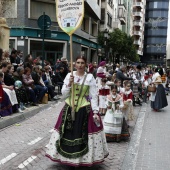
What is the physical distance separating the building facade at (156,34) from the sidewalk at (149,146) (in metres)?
86.9

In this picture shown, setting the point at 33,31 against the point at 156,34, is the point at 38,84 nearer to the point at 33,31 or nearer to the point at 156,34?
the point at 33,31

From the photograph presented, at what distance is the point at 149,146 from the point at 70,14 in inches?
138

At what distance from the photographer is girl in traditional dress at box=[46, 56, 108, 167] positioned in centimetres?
499

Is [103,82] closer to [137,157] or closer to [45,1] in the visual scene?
[137,157]

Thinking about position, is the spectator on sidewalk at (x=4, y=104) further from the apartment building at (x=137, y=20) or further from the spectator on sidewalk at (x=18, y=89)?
the apartment building at (x=137, y=20)

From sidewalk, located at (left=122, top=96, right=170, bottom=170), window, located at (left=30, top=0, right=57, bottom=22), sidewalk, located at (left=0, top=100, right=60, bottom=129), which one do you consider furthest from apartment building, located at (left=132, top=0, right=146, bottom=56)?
sidewalk, located at (left=122, top=96, right=170, bottom=170)

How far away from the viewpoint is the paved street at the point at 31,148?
17.9 feet

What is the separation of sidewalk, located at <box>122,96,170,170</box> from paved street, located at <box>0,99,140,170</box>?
22cm

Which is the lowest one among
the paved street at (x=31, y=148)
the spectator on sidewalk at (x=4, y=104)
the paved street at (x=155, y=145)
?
the paved street at (x=155, y=145)

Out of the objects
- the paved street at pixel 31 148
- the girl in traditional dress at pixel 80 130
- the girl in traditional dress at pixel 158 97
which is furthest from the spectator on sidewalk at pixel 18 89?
the girl in traditional dress at pixel 158 97

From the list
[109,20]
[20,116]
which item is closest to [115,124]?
[20,116]

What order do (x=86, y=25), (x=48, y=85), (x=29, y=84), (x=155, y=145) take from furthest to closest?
(x=86, y=25) → (x=48, y=85) → (x=29, y=84) → (x=155, y=145)

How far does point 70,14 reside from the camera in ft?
17.9

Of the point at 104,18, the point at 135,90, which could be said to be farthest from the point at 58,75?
the point at 104,18
